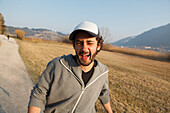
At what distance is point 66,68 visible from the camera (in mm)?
1154

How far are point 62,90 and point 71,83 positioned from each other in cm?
11

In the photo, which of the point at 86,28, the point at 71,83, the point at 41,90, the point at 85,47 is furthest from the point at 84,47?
the point at 41,90

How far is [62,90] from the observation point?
1123mm

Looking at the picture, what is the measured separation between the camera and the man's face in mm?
1179

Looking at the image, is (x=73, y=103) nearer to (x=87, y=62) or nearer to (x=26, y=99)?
(x=87, y=62)

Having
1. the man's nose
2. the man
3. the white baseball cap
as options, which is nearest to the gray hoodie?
the man

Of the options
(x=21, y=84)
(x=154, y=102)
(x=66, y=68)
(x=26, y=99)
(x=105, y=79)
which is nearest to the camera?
(x=66, y=68)

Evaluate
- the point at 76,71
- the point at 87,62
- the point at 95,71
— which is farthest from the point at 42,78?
the point at 95,71

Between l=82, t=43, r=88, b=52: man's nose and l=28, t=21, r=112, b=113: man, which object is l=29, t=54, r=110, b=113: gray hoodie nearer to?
l=28, t=21, r=112, b=113: man

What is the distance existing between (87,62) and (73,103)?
1.50 feet

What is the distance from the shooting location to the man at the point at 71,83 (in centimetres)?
108

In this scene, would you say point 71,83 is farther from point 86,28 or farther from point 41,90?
point 86,28

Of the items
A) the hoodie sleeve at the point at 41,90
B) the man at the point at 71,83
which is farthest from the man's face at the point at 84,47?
the hoodie sleeve at the point at 41,90

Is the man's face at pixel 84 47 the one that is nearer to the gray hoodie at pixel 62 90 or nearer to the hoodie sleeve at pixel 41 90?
the gray hoodie at pixel 62 90
